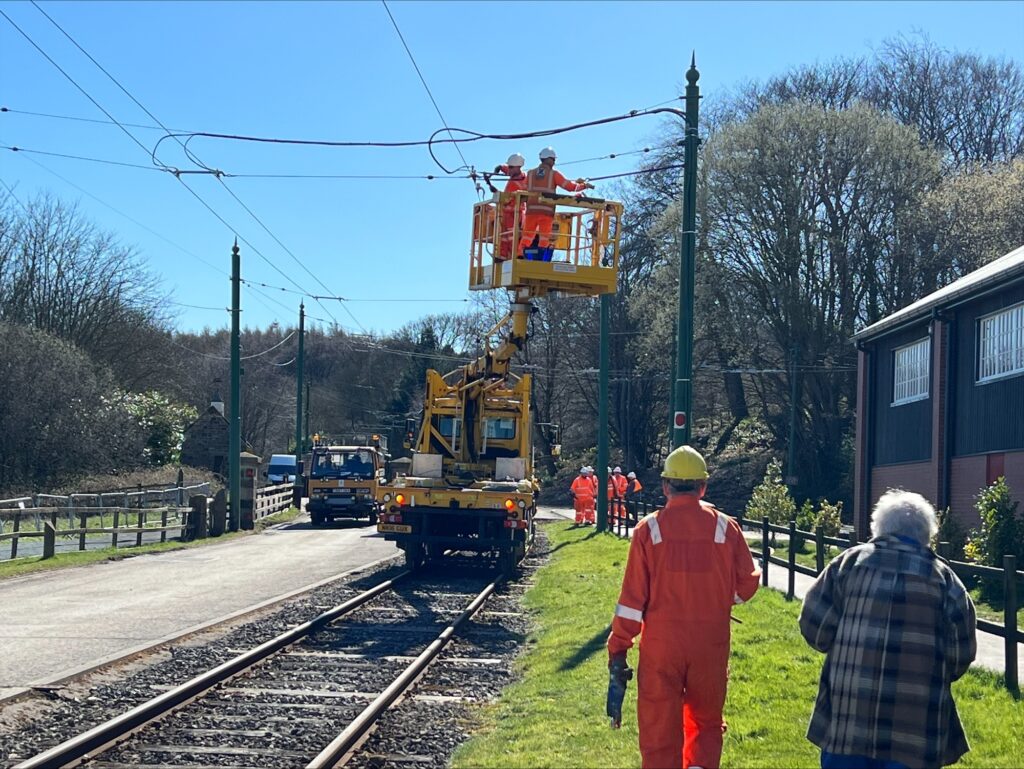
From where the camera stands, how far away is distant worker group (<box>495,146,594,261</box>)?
1683 centimetres

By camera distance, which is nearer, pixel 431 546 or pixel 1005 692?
pixel 1005 692

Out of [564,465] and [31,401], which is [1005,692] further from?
[564,465]

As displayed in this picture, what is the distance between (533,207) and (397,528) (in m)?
5.77

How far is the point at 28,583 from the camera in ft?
60.2

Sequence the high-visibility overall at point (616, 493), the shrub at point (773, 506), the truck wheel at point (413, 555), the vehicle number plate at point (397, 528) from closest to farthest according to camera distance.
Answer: the vehicle number plate at point (397, 528) < the truck wheel at point (413, 555) < the shrub at point (773, 506) < the high-visibility overall at point (616, 493)

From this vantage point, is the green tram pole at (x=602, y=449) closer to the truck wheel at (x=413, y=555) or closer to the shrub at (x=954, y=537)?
the truck wheel at (x=413, y=555)

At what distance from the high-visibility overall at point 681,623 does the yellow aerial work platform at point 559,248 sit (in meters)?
10.9

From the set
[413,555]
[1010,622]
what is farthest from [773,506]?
[1010,622]

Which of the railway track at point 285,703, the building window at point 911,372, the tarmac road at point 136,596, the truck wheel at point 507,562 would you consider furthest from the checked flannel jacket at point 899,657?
the building window at point 911,372

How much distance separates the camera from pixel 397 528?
62.7 ft

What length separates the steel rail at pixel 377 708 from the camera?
7.48m

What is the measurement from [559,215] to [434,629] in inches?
256

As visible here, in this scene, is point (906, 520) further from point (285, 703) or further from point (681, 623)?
point (285, 703)

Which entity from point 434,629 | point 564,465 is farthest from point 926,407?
point 564,465
